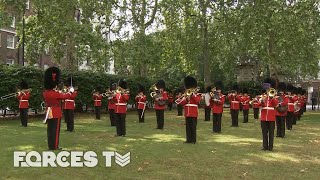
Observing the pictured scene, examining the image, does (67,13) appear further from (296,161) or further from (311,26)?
(296,161)

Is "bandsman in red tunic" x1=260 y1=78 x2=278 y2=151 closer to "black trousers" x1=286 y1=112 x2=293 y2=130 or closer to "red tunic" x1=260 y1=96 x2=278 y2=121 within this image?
"red tunic" x1=260 y1=96 x2=278 y2=121

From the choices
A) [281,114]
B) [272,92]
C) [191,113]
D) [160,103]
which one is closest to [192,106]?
[191,113]

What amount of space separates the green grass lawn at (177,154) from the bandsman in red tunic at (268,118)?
0.32m

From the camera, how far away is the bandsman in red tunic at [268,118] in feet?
37.0

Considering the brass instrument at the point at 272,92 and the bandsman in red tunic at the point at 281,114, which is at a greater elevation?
the brass instrument at the point at 272,92

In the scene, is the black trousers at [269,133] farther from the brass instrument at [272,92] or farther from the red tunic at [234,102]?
the red tunic at [234,102]

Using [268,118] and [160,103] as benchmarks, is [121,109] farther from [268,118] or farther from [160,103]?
[268,118]

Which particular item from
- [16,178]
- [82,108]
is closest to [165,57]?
[82,108]

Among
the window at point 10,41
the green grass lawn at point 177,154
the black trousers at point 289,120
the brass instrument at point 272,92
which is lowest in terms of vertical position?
the green grass lawn at point 177,154

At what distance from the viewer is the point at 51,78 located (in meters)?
10.9

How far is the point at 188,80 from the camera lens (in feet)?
41.5

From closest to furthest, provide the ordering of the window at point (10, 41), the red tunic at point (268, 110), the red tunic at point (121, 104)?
the red tunic at point (268, 110), the red tunic at point (121, 104), the window at point (10, 41)

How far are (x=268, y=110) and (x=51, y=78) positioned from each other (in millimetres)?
5756

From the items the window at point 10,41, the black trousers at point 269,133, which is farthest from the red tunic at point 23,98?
the window at point 10,41
